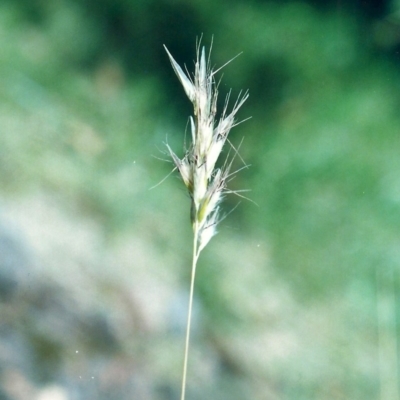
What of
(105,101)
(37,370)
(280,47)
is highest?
(280,47)

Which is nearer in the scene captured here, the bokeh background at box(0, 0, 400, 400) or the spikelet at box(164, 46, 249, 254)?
the spikelet at box(164, 46, 249, 254)

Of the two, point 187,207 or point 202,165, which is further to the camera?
point 187,207

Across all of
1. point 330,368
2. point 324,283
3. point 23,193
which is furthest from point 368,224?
point 23,193

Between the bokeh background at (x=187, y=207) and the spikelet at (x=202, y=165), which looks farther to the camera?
the bokeh background at (x=187, y=207)

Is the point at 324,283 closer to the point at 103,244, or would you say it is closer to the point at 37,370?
the point at 103,244

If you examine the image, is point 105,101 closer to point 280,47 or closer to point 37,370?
point 280,47

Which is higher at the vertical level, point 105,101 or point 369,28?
point 369,28
